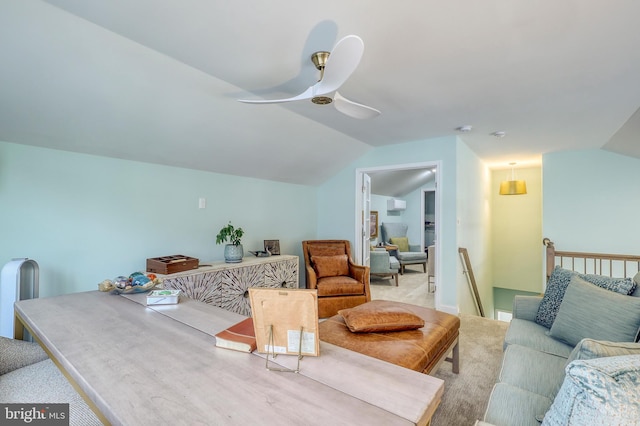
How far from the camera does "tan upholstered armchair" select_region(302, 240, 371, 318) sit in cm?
354

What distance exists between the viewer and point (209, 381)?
89 cm

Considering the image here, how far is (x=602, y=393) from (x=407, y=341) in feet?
3.91

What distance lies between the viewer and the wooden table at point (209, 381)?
745 millimetres

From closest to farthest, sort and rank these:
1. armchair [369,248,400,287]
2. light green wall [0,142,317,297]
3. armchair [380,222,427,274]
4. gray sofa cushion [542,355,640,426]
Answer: gray sofa cushion [542,355,640,426] → light green wall [0,142,317,297] → armchair [369,248,400,287] → armchair [380,222,427,274]

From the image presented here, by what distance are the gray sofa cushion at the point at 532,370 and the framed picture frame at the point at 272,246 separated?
9.32 ft

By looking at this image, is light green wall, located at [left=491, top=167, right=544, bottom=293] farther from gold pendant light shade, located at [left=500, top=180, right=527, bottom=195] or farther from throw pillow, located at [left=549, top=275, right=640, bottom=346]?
throw pillow, located at [left=549, top=275, right=640, bottom=346]

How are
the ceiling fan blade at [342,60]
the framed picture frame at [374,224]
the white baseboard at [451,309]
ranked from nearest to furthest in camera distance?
the ceiling fan blade at [342,60] < the white baseboard at [451,309] < the framed picture frame at [374,224]

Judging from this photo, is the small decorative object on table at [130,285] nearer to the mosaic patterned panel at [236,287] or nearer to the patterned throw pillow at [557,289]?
the mosaic patterned panel at [236,287]

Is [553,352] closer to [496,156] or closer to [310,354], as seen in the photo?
[310,354]

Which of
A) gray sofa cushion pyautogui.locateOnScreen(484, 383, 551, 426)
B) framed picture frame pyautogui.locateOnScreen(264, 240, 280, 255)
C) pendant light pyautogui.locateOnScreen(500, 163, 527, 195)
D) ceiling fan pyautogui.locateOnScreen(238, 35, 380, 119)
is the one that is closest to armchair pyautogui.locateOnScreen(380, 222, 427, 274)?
pendant light pyautogui.locateOnScreen(500, 163, 527, 195)

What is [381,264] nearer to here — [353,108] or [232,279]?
[232,279]

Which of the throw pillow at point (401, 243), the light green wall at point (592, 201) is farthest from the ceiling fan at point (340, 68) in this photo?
the throw pillow at point (401, 243)

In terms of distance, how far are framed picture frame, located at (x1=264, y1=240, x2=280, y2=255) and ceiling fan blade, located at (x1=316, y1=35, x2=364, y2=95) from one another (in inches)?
103

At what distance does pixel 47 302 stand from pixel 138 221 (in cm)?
130
